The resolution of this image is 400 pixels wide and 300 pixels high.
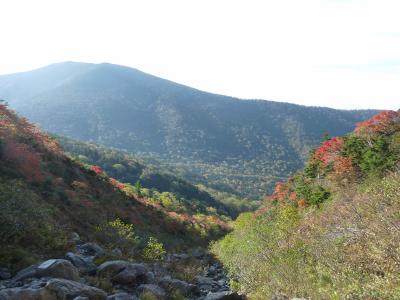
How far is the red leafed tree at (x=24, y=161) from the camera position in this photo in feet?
86.4

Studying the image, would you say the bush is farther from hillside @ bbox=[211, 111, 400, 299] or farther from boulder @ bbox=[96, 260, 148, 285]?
boulder @ bbox=[96, 260, 148, 285]

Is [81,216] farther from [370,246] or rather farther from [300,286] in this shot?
[370,246]

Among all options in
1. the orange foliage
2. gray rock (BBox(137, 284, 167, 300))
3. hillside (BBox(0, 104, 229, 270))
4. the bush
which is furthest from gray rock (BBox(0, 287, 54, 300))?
the orange foliage

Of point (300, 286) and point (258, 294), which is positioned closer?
Result: point (300, 286)

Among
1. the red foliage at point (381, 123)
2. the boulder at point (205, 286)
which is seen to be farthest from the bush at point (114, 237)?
the red foliage at point (381, 123)

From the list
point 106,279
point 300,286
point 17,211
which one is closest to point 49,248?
point 17,211

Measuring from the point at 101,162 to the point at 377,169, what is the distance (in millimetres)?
88334

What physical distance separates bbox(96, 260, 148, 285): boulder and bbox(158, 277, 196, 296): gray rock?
66cm

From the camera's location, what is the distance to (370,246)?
10648mm

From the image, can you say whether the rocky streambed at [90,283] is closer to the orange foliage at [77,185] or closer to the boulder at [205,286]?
the boulder at [205,286]

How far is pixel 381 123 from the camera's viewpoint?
33.8 metres

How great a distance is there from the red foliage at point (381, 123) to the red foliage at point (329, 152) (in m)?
2.09

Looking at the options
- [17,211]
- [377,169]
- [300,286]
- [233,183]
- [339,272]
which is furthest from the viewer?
[233,183]

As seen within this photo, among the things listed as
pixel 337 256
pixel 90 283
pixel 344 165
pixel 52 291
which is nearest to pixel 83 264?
pixel 90 283
